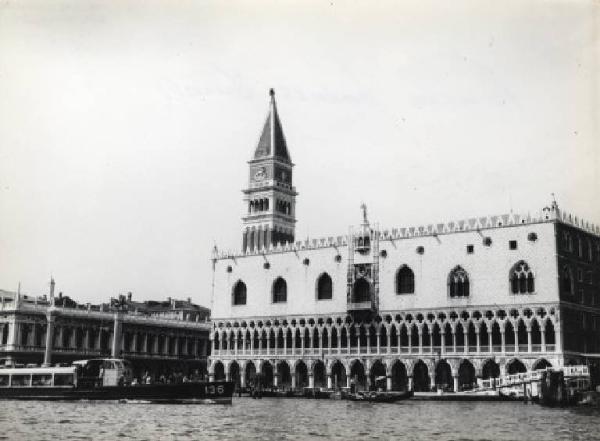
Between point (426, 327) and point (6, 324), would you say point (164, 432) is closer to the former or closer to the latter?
point (426, 327)

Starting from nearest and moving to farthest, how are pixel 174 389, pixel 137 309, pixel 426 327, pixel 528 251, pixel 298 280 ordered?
pixel 174 389 → pixel 528 251 → pixel 426 327 → pixel 298 280 → pixel 137 309

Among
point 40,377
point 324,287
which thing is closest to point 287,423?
point 40,377

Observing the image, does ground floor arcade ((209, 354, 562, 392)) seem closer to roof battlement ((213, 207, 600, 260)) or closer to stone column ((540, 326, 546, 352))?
stone column ((540, 326, 546, 352))

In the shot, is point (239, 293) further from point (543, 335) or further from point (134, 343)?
point (543, 335)

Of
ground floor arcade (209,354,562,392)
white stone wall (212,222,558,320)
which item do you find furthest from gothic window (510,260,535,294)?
ground floor arcade (209,354,562,392)

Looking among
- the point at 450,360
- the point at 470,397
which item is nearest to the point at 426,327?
the point at 450,360
